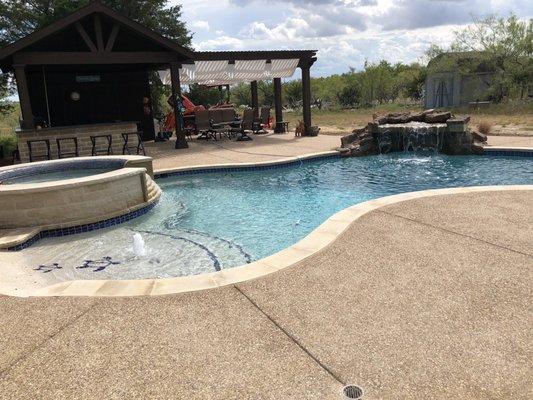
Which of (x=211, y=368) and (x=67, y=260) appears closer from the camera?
(x=211, y=368)

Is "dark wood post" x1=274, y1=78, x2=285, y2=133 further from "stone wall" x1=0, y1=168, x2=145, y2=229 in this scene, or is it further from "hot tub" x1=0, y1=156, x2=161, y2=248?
"stone wall" x1=0, y1=168, x2=145, y2=229

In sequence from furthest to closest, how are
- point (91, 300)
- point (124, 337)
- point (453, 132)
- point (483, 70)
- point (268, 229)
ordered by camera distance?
point (483, 70)
point (453, 132)
point (268, 229)
point (91, 300)
point (124, 337)

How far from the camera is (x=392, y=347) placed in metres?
3.04

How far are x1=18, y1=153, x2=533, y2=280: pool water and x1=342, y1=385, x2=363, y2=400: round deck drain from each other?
10.7ft

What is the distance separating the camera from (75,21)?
13.5 meters

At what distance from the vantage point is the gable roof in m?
12.9

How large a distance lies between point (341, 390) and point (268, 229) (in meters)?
4.78

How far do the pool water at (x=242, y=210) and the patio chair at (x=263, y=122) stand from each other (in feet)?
25.3

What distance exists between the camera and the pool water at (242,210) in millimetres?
6066

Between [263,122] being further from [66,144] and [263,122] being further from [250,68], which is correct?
[66,144]

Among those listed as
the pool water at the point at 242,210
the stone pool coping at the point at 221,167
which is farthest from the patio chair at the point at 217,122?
the pool water at the point at 242,210

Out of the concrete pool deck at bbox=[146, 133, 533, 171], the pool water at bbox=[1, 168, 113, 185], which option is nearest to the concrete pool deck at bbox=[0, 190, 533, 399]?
the pool water at bbox=[1, 168, 113, 185]

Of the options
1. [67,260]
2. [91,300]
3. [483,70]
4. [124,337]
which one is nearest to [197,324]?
[124,337]

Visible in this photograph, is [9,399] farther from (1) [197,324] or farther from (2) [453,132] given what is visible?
(2) [453,132]
